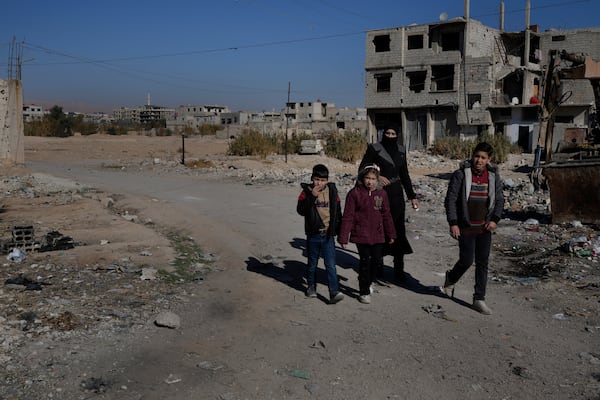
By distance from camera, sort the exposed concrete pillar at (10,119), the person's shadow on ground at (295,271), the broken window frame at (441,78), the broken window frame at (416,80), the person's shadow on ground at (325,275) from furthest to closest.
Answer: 1. the broken window frame at (416,80)
2. the broken window frame at (441,78)
3. the exposed concrete pillar at (10,119)
4. the person's shadow on ground at (295,271)
5. the person's shadow on ground at (325,275)

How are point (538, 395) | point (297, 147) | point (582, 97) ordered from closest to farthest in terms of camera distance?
point (538, 395), point (297, 147), point (582, 97)

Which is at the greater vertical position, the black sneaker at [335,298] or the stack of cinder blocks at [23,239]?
the stack of cinder blocks at [23,239]

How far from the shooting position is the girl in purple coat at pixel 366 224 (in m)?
5.32

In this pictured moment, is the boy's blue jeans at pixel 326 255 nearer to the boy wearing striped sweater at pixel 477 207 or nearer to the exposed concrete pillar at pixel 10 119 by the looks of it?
the boy wearing striped sweater at pixel 477 207

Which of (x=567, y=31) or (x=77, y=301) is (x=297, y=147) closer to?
(x=77, y=301)

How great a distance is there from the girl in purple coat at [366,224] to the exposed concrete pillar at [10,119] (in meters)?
16.8

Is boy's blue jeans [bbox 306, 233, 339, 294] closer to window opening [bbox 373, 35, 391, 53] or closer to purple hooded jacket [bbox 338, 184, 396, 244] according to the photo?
purple hooded jacket [bbox 338, 184, 396, 244]

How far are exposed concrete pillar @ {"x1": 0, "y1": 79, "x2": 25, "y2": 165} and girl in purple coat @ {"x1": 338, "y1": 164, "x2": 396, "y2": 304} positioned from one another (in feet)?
55.1

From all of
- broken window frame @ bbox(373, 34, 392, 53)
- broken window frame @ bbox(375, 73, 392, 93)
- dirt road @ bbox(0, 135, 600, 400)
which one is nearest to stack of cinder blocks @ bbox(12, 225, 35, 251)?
dirt road @ bbox(0, 135, 600, 400)

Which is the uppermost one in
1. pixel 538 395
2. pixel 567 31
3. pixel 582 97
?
pixel 567 31

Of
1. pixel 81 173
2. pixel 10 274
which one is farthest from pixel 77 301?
pixel 81 173

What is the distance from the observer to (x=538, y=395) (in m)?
3.50

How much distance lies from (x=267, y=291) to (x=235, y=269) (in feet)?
3.36

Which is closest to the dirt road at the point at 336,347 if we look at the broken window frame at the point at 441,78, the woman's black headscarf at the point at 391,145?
the woman's black headscarf at the point at 391,145
